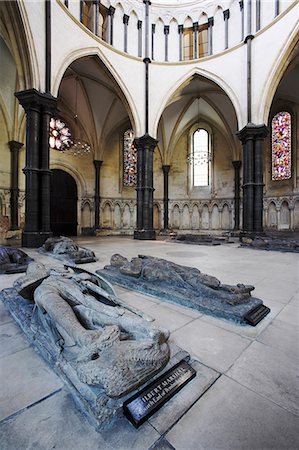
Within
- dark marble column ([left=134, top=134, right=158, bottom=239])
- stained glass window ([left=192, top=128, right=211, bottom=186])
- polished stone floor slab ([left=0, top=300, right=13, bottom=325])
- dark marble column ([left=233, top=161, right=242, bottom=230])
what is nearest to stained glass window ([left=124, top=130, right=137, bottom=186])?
stained glass window ([left=192, top=128, right=211, bottom=186])

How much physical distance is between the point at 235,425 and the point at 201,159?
17085mm

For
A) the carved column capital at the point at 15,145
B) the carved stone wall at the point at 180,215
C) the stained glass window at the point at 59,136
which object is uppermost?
the stained glass window at the point at 59,136

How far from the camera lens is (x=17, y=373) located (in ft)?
4.18

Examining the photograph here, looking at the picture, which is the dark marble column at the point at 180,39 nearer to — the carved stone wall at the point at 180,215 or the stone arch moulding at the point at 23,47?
the stone arch moulding at the point at 23,47

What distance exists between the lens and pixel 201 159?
54.4 ft

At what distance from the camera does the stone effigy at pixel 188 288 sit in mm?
2090

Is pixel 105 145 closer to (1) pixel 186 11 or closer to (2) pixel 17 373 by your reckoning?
(1) pixel 186 11

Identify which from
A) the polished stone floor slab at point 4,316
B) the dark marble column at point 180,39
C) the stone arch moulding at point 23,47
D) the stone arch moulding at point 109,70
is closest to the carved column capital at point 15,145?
the stone arch moulding at point 23,47

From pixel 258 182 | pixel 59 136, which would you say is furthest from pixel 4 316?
pixel 59 136

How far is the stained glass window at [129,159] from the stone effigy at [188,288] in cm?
1364

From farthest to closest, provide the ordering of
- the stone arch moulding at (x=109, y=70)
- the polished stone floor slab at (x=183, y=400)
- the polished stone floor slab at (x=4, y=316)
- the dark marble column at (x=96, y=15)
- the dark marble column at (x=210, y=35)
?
the dark marble column at (x=210, y=35) → the dark marble column at (x=96, y=15) → the stone arch moulding at (x=109, y=70) → the polished stone floor slab at (x=4, y=316) → the polished stone floor slab at (x=183, y=400)

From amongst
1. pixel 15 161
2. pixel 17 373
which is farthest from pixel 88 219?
pixel 17 373

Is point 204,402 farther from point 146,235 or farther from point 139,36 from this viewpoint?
point 139,36

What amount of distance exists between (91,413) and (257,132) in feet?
36.6
